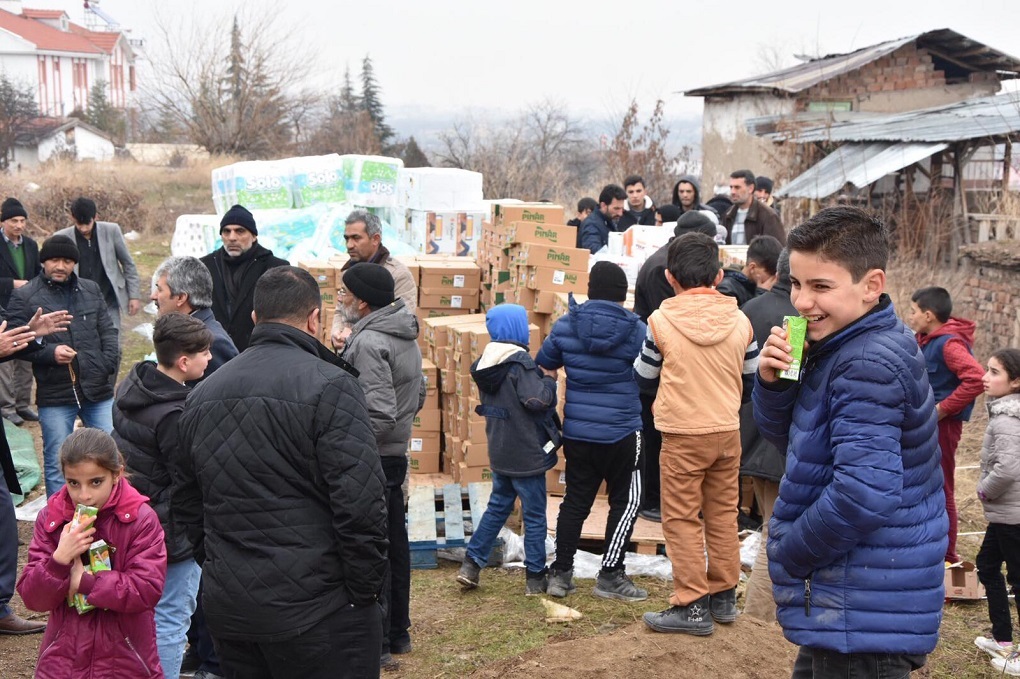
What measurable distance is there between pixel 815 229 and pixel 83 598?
2.86 metres

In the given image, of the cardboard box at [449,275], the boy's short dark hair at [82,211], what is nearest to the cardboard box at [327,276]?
the cardboard box at [449,275]

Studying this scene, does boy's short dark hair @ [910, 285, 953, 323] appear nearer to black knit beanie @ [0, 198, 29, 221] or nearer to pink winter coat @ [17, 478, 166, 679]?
pink winter coat @ [17, 478, 166, 679]

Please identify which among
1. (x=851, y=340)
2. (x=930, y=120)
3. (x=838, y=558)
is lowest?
(x=838, y=558)

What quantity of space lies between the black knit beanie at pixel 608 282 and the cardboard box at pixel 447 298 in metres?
3.51

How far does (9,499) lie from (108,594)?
1994 millimetres

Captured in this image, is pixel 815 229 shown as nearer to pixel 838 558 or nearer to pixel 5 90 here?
pixel 838 558

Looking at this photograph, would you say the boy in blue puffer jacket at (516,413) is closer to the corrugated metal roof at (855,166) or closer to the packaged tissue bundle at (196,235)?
the packaged tissue bundle at (196,235)

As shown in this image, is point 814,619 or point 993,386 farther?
point 993,386

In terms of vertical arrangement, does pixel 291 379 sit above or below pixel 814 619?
above

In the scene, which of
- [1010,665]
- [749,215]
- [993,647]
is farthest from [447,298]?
[1010,665]

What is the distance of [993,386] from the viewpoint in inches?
210

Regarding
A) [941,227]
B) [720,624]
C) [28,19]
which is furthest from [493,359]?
[28,19]

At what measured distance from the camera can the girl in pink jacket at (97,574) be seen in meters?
3.53

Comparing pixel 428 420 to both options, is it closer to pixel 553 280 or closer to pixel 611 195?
pixel 553 280
